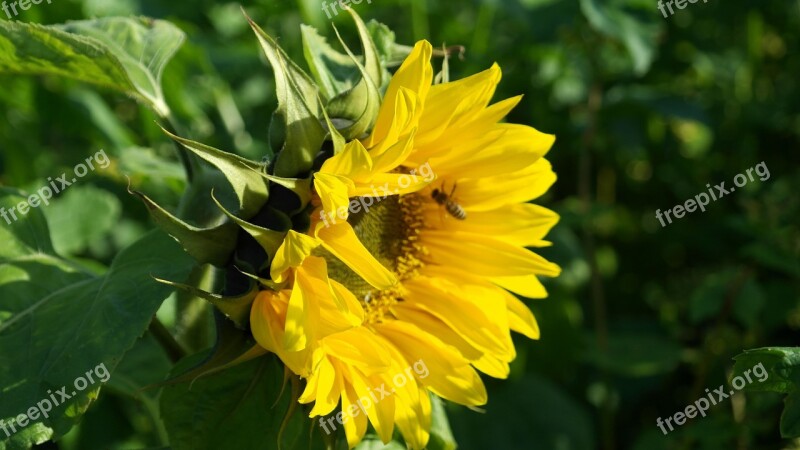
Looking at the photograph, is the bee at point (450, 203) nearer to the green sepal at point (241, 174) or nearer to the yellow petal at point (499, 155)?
the yellow petal at point (499, 155)

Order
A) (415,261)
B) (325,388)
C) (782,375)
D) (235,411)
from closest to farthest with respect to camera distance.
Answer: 1. (782,375)
2. (325,388)
3. (235,411)
4. (415,261)

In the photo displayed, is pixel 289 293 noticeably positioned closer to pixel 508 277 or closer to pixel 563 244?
pixel 508 277

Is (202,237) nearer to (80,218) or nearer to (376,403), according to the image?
(376,403)

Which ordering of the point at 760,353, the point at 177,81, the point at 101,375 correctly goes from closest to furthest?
1. the point at 760,353
2. the point at 101,375
3. the point at 177,81

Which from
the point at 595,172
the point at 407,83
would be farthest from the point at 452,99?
the point at 595,172

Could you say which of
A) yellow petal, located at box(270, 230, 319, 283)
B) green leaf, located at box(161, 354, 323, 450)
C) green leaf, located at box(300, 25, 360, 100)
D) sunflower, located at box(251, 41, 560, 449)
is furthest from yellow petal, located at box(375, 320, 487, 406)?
green leaf, located at box(300, 25, 360, 100)

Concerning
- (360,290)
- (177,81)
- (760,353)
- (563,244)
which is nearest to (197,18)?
(177,81)
